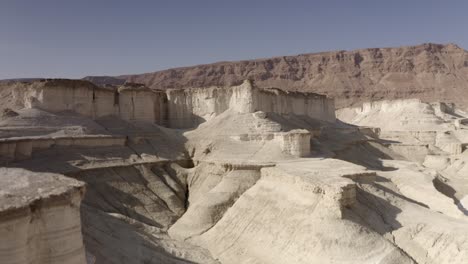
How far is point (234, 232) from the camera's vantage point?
18766 mm

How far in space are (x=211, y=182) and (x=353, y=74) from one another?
347ft

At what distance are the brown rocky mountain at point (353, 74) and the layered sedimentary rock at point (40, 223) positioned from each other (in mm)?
101596

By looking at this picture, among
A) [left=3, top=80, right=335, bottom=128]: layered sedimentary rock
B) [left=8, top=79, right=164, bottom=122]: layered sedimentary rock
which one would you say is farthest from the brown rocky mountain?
[left=8, top=79, right=164, bottom=122]: layered sedimentary rock

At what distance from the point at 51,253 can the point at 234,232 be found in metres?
11.0

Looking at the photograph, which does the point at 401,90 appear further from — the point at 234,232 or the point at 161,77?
the point at 234,232

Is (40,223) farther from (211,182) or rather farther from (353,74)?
(353,74)

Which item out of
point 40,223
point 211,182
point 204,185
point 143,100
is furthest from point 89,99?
point 40,223

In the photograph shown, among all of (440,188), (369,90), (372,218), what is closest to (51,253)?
(372,218)

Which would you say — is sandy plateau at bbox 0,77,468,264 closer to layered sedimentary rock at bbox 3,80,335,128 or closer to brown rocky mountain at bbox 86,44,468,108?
layered sedimentary rock at bbox 3,80,335,128

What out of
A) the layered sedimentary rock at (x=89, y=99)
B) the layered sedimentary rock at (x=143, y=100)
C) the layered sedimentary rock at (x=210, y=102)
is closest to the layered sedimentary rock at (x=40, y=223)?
the layered sedimentary rock at (x=89, y=99)

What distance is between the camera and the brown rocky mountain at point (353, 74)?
366 feet

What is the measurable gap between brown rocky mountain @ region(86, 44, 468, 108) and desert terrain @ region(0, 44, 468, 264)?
5813 cm

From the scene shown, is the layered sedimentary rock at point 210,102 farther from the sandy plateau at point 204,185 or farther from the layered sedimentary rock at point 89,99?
the layered sedimentary rock at point 89,99

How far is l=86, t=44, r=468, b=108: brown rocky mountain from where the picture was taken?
112 m
